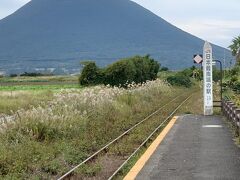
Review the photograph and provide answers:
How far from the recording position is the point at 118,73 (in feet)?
171

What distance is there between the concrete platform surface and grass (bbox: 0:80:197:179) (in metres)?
0.99

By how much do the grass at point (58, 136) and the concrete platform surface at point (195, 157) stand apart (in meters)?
0.99

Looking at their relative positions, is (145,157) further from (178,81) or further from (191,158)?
(178,81)

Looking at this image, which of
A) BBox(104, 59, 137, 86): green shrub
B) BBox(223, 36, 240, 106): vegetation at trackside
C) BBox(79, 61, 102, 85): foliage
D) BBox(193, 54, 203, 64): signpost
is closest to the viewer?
BBox(193, 54, 203, 64): signpost

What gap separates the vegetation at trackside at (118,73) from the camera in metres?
51.9

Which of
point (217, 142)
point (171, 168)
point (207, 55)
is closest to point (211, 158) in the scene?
point (171, 168)

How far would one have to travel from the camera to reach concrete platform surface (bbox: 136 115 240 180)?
30.8ft

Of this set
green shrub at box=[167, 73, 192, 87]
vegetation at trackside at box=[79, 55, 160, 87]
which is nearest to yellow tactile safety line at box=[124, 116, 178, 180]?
vegetation at trackside at box=[79, 55, 160, 87]

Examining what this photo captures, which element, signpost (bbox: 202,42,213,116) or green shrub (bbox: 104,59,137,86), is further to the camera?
green shrub (bbox: 104,59,137,86)

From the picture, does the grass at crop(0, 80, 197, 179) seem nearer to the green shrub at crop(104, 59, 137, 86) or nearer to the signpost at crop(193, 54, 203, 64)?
the signpost at crop(193, 54, 203, 64)

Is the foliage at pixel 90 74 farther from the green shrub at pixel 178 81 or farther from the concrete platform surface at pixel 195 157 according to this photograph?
the concrete platform surface at pixel 195 157

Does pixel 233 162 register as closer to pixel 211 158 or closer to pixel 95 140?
pixel 211 158

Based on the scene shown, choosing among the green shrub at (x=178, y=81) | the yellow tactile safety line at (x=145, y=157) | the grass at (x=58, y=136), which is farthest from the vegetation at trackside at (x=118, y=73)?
the yellow tactile safety line at (x=145, y=157)

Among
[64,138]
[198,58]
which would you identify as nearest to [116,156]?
[64,138]
